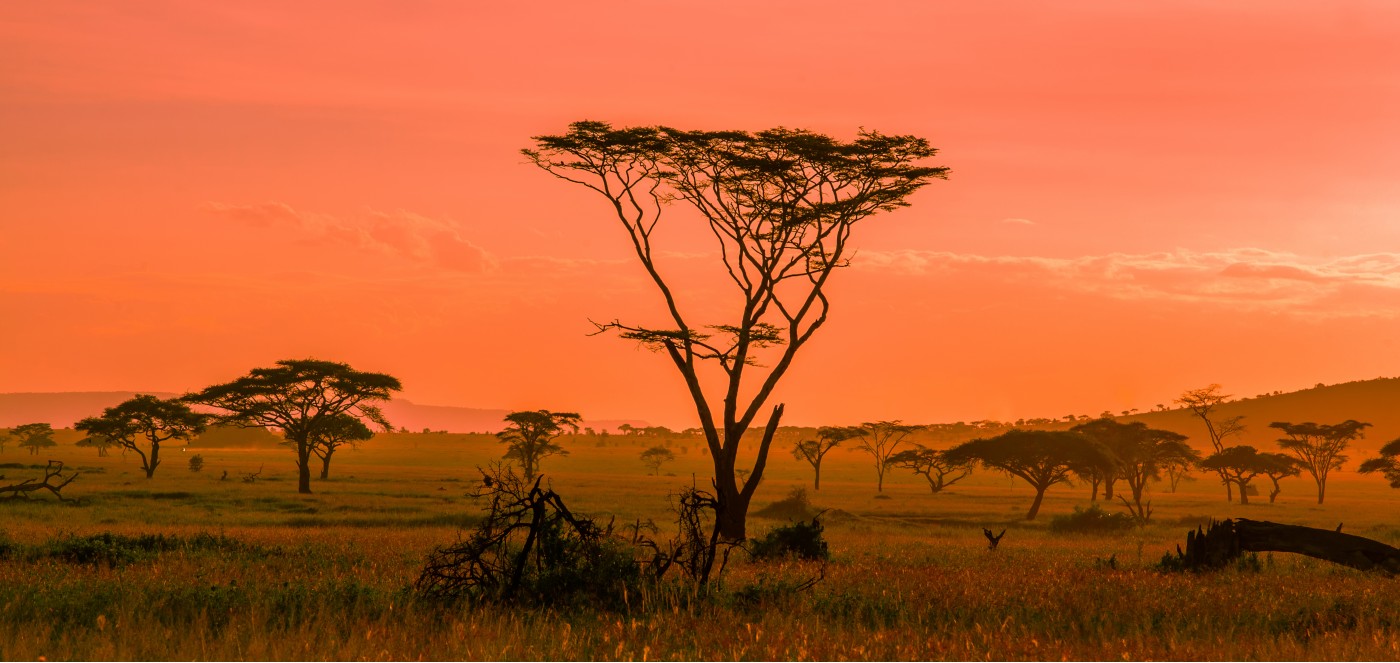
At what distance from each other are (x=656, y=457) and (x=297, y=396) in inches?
2305

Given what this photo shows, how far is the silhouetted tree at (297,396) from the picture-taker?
66.2 meters

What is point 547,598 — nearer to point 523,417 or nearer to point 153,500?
point 153,500

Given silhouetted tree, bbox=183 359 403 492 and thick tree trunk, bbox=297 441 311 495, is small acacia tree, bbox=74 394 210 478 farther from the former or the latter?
thick tree trunk, bbox=297 441 311 495

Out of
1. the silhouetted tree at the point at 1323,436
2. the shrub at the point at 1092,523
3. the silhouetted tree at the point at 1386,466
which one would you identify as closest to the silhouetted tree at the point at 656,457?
the silhouetted tree at the point at 1323,436

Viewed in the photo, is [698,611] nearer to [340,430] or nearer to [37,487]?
[37,487]

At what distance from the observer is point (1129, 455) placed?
73.3 m

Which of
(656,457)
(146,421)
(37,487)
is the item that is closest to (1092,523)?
(37,487)

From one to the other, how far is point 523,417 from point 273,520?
4428cm

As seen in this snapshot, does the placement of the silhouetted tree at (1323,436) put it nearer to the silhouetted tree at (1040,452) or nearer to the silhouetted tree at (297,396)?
the silhouetted tree at (1040,452)

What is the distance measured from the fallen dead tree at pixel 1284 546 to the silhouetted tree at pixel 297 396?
5559 cm

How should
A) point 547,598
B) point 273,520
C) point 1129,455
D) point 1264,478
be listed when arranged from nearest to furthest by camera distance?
point 547,598
point 273,520
point 1129,455
point 1264,478

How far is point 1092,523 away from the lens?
Result: 45969 mm

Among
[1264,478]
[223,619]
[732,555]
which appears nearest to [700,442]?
[1264,478]

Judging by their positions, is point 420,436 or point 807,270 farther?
point 420,436
